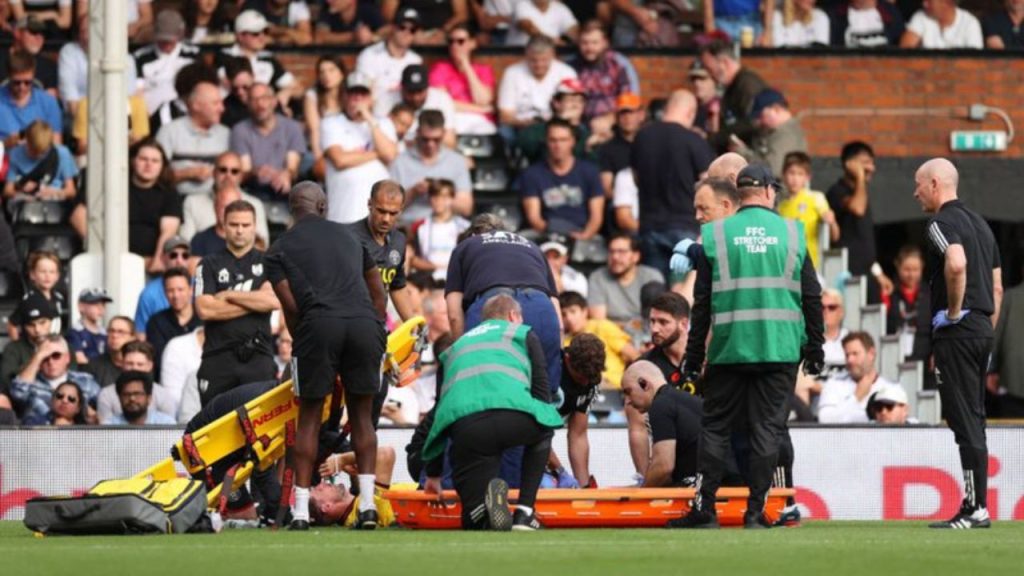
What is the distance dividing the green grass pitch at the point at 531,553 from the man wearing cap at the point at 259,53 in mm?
9704

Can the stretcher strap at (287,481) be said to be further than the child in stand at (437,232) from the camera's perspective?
No

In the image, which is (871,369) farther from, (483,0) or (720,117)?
(483,0)

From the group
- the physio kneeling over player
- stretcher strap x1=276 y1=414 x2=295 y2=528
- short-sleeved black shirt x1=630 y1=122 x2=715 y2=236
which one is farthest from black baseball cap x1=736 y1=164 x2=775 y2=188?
short-sleeved black shirt x1=630 y1=122 x2=715 y2=236

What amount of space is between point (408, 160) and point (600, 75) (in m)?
2.44

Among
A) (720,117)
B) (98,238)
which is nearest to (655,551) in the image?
(98,238)

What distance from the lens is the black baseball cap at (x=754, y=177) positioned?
1212 centimetres

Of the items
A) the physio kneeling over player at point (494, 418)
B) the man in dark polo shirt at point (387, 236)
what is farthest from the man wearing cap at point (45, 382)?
the physio kneeling over player at point (494, 418)

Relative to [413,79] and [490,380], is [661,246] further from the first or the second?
[490,380]

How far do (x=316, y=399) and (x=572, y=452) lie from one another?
220 centimetres

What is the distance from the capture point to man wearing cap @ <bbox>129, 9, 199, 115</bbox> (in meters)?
21.0

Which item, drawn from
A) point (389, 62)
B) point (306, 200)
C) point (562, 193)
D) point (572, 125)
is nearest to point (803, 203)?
point (562, 193)

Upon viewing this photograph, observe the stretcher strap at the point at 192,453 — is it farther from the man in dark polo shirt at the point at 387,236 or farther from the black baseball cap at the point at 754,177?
the black baseball cap at the point at 754,177

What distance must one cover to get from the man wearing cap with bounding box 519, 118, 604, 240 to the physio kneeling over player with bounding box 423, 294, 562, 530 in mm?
8108

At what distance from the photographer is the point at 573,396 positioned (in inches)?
546
